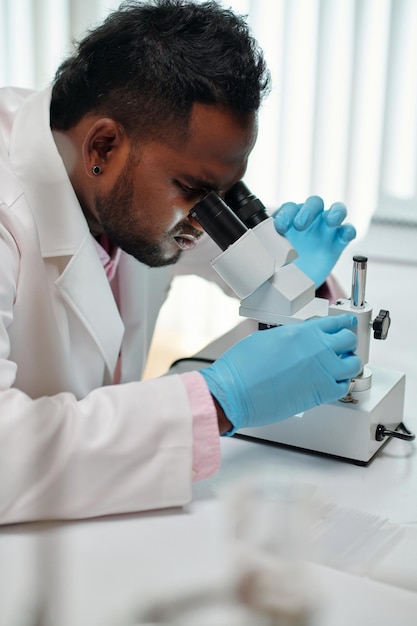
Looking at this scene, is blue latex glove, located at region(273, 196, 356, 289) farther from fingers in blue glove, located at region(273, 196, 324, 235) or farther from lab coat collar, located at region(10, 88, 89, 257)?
lab coat collar, located at region(10, 88, 89, 257)

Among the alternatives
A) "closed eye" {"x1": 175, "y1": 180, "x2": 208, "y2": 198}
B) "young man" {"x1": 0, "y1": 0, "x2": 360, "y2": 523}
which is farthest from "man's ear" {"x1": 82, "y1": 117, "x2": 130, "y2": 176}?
"closed eye" {"x1": 175, "y1": 180, "x2": 208, "y2": 198}

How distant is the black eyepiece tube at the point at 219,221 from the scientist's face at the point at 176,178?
0.11 meters

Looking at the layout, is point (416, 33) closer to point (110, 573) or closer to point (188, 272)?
point (188, 272)

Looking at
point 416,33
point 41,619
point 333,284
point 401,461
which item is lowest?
point 401,461

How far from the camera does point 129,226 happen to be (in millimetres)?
1557

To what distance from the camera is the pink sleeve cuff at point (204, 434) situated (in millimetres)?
1085

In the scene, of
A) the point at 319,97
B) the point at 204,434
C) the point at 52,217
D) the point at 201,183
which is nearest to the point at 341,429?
the point at 204,434

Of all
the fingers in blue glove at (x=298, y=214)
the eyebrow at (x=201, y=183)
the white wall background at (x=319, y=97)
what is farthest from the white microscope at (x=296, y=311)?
the white wall background at (x=319, y=97)

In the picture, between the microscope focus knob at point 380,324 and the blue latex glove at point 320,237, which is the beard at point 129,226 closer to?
the blue latex glove at point 320,237

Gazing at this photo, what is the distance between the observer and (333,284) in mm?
1907

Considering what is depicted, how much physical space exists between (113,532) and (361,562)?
1.07ft

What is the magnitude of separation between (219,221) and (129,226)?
348mm

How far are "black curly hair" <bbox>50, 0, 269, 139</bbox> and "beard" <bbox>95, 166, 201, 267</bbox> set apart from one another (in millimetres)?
125

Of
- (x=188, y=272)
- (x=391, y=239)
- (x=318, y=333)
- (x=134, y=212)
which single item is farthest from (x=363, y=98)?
(x=318, y=333)
